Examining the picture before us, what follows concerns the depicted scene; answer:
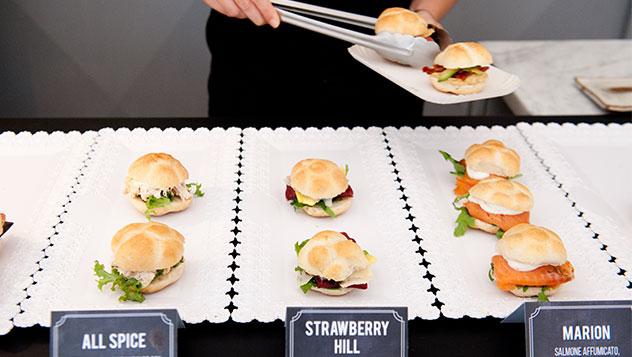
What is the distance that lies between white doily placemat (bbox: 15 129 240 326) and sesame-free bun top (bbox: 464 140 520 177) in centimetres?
76

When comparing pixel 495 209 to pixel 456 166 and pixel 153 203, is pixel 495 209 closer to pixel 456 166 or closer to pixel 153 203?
pixel 456 166

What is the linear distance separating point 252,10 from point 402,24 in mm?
519

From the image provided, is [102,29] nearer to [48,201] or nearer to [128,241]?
[48,201]

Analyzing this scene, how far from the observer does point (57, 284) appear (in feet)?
6.42

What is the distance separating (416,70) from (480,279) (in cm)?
89

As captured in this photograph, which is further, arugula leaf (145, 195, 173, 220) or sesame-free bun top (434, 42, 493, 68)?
sesame-free bun top (434, 42, 493, 68)

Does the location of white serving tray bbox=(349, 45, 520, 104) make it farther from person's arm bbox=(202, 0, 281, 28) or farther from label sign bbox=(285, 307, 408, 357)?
label sign bbox=(285, 307, 408, 357)

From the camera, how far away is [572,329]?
1637 millimetres

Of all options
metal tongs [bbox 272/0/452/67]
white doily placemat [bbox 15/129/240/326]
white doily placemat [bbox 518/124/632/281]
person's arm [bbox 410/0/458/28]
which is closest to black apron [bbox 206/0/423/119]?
person's arm [bbox 410/0/458/28]

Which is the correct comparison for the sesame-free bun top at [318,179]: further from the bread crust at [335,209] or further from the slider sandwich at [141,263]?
the slider sandwich at [141,263]

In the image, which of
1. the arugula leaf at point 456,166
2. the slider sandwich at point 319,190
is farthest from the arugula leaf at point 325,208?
the arugula leaf at point 456,166

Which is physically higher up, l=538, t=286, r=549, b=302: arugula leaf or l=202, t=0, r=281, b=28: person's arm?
l=202, t=0, r=281, b=28: person's arm

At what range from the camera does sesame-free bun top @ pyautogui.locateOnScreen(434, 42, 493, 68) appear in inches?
100

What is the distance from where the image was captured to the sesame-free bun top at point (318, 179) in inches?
89.4
